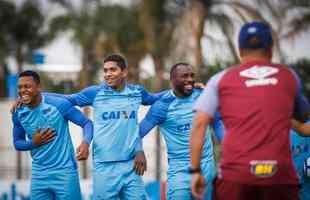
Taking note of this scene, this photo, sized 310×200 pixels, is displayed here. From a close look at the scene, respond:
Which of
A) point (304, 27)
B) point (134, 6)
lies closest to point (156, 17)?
point (134, 6)

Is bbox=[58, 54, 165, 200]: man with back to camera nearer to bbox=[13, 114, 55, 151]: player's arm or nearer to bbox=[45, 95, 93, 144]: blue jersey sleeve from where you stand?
bbox=[45, 95, 93, 144]: blue jersey sleeve

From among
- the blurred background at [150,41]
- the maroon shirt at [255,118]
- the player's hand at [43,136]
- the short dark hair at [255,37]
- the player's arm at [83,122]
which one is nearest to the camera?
the maroon shirt at [255,118]

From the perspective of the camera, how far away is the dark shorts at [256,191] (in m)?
5.84

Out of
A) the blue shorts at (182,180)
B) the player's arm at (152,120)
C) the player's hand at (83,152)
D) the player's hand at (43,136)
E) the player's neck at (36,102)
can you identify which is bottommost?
the blue shorts at (182,180)

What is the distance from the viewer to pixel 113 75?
948 centimetres

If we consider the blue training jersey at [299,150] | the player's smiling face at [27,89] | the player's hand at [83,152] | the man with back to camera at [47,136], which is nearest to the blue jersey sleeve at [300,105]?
the player's hand at [83,152]

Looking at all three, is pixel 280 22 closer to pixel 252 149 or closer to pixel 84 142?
pixel 84 142

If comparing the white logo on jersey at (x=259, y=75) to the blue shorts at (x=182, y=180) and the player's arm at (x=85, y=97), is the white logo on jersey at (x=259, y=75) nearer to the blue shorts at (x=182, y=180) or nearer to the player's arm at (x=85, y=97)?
the blue shorts at (x=182, y=180)

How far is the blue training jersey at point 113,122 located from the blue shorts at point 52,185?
0.42 m

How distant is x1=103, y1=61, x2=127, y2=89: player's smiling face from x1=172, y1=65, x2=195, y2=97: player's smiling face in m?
0.65

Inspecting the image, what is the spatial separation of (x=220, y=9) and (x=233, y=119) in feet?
61.3

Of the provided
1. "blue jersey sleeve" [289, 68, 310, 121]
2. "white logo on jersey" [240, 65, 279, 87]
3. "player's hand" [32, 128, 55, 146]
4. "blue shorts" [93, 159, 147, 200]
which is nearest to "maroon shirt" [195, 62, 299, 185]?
"white logo on jersey" [240, 65, 279, 87]

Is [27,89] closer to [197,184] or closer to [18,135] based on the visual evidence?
[18,135]

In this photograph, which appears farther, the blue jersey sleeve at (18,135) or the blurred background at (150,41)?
the blurred background at (150,41)
